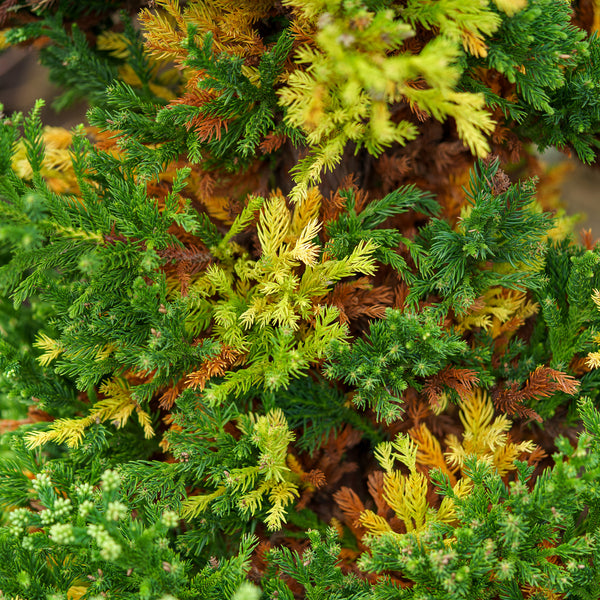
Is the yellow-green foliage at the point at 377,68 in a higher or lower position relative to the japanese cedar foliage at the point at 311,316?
higher

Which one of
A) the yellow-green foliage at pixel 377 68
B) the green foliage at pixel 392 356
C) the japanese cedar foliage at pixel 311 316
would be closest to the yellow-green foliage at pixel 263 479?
the japanese cedar foliage at pixel 311 316

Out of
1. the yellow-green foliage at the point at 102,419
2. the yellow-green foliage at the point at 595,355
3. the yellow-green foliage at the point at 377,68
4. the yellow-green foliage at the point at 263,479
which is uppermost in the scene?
the yellow-green foliage at the point at 377,68

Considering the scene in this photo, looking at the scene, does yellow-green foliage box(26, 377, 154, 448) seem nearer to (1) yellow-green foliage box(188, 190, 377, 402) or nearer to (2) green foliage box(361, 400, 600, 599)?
(1) yellow-green foliage box(188, 190, 377, 402)

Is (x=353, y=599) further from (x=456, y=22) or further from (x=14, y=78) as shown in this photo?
(x=14, y=78)

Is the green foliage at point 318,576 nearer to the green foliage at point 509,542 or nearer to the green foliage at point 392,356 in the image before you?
the green foliage at point 509,542

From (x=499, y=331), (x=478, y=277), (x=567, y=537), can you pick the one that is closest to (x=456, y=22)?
(x=478, y=277)

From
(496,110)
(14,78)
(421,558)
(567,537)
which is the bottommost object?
(567,537)

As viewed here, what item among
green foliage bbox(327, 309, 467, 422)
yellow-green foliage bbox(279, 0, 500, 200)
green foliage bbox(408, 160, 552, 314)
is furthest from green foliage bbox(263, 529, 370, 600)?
yellow-green foliage bbox(279, 0, 500, 200)
